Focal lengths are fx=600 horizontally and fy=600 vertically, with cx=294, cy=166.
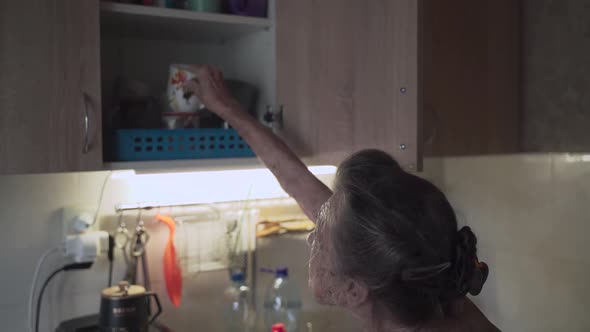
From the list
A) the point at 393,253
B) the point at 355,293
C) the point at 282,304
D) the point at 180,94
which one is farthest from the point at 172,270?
the point at 393,253

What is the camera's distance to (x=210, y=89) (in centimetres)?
134

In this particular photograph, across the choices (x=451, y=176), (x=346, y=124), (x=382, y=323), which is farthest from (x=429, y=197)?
(x=451, y=176)

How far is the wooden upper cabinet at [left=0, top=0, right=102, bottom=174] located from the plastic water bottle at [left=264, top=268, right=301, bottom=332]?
2.58 ft

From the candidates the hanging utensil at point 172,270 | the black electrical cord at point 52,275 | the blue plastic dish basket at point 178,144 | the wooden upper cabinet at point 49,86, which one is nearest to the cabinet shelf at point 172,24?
the wooden upper cabinet at point 49,86

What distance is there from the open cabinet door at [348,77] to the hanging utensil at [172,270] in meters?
0.45

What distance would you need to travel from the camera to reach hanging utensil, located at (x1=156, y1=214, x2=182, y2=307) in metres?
1.59

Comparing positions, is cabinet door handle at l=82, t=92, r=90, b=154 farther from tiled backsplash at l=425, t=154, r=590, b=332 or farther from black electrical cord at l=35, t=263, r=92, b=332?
tiled backsplash at l=425, t=154, r=590, b=332

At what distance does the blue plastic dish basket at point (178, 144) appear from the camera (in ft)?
4.19

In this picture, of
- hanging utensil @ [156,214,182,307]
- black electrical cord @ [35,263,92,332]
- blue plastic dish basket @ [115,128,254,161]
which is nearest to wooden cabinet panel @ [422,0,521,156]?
blue plastic dish basket @ [115,128,254,161]

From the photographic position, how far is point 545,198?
69.6 inches

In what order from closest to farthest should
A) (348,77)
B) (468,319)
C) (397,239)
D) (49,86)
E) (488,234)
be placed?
(397,239) → (468,319) → (49,86) → (348,77) → (488,234)

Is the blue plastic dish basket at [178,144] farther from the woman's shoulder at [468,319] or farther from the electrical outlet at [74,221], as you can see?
the woman's shoulder at [468,319]

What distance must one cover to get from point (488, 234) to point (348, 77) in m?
0.94

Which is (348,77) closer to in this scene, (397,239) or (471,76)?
(397,239)
